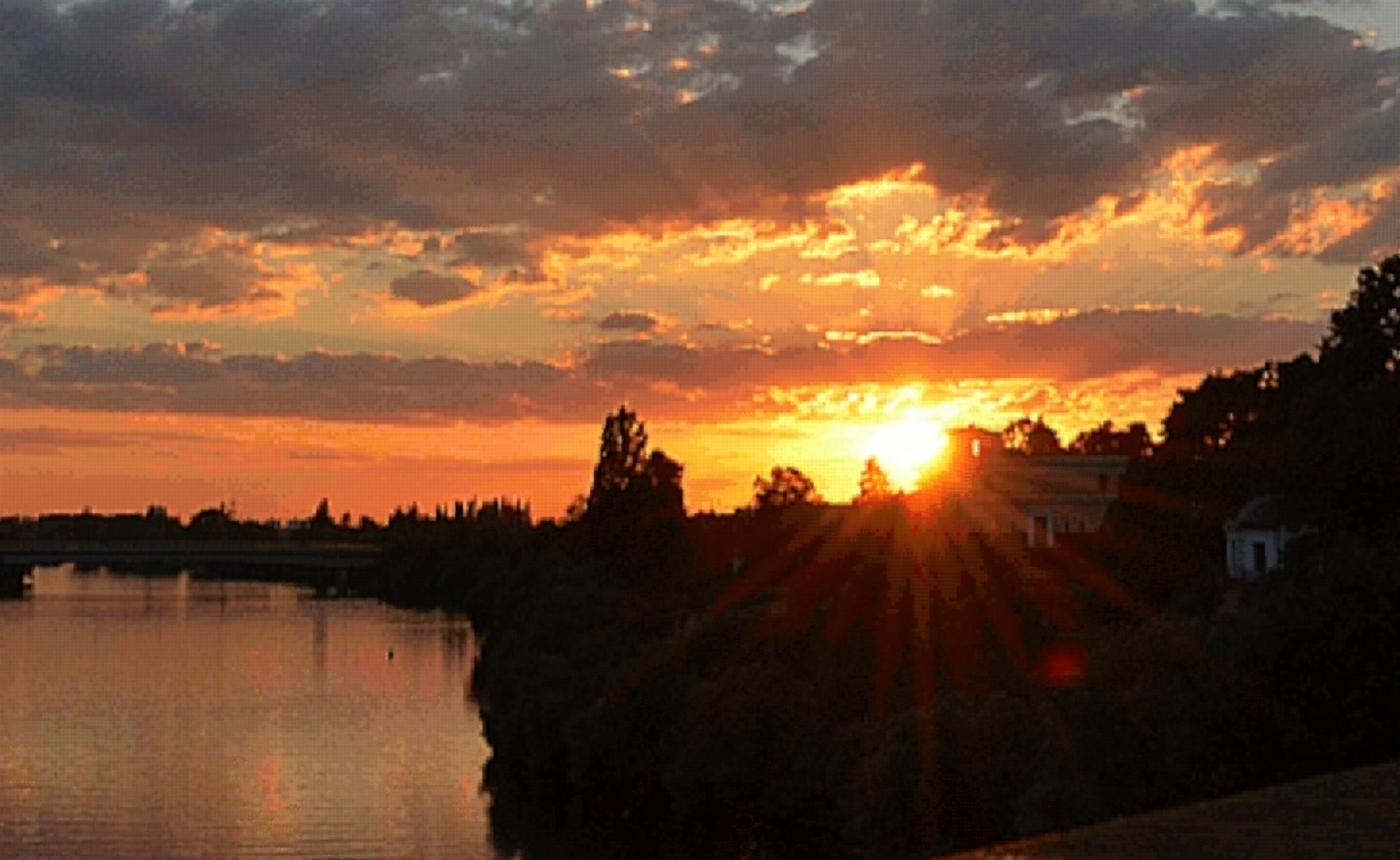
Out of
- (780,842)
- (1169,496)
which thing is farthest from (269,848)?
(1169,496)

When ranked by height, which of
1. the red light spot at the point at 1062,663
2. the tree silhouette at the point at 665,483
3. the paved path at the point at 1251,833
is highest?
the tree silhouette at the point at 665,483

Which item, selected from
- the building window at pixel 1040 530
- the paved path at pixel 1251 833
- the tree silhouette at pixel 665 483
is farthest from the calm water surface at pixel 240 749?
the paved path at pixel 1251 833

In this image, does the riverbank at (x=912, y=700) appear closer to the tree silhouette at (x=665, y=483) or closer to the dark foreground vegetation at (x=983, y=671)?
the dark foreground vegetation at (x=983, y=671)

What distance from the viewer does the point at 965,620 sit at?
72000 millimetres

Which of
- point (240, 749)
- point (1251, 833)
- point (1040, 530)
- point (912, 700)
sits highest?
point (1040, 530)

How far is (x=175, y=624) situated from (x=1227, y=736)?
141007 mm

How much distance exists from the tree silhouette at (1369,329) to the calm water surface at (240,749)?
1613 inches

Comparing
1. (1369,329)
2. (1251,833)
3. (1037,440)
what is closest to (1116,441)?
(1037,440)

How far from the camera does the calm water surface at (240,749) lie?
55.3 metres

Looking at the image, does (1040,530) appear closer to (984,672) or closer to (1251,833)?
(984,672)

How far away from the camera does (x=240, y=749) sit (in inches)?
2864

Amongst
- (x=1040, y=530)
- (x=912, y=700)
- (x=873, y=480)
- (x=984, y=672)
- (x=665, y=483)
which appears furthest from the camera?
(x=873, y=480)

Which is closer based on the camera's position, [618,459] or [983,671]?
[983,671]

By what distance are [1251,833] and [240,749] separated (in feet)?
221
